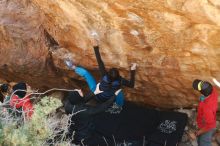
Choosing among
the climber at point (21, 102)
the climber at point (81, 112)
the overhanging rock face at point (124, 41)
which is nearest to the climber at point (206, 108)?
the overhanging rock face at point (124, 41)

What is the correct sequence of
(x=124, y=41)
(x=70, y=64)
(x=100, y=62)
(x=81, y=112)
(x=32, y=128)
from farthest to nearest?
(x=70, y=64) < (x=100, y=62) < (x=81, y=112) < (x=124, y=41) < (x=32, y=128)

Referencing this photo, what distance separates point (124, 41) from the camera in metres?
6.66

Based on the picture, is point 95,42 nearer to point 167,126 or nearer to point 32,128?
point 167,126

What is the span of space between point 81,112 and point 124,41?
121 centimetres

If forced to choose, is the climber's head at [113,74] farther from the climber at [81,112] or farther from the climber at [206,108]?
the climber at [206,108]

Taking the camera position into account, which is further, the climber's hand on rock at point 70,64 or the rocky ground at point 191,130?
the climber's hand on rock at point 70,64

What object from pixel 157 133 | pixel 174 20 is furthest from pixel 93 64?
pixel 174 20

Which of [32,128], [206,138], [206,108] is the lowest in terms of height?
[206,138]

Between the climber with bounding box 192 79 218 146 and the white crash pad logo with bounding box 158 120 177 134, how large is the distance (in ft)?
1.99

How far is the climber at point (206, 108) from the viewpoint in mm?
6098

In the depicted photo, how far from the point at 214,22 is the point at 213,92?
42.4 inches

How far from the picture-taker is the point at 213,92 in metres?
6.19

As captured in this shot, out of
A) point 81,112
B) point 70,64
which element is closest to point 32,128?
point 81,112

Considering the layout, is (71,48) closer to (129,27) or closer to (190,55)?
(129,27)
